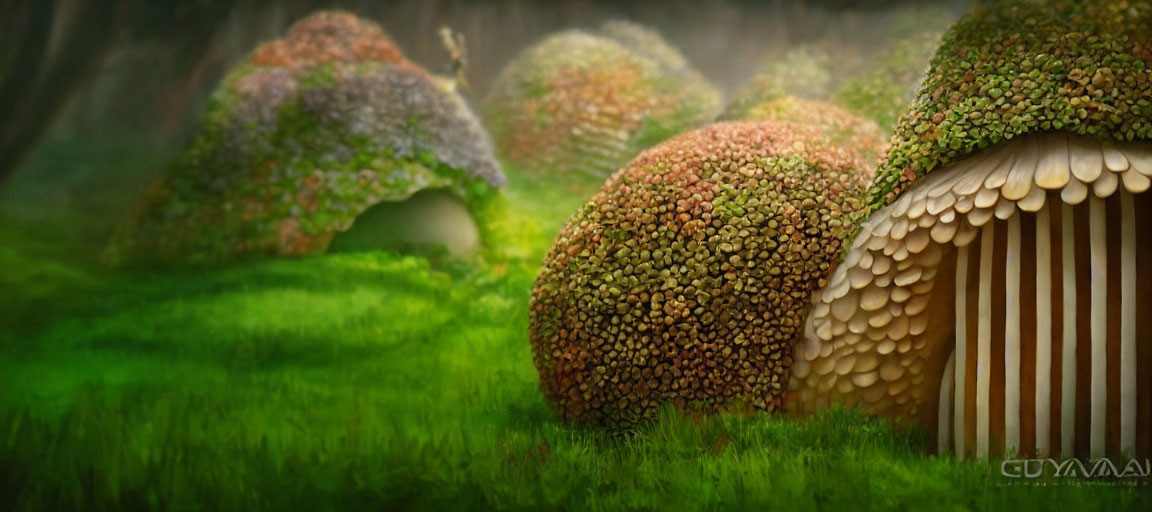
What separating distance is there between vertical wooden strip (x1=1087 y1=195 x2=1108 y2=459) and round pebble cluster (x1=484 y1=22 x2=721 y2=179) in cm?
266

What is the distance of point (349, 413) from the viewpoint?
346 cm

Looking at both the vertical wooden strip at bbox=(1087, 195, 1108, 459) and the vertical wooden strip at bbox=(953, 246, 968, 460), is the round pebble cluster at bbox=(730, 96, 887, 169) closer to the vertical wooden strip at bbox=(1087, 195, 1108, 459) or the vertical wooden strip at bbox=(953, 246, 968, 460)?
the vertical wooden strip at bbox=(953, 246, 968, 460)

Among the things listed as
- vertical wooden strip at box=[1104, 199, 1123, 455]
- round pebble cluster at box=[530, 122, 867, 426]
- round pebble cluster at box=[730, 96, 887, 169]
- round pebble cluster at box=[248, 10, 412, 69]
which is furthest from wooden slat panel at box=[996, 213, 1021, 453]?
round pebble cluster at box=[248, 10, 412, 69]

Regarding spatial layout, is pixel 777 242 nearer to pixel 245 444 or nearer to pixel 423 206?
pixel 245 444

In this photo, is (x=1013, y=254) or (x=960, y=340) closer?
(x=1013, y=254)

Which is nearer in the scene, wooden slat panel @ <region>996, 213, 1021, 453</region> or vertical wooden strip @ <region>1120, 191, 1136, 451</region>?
vertical wooden strip @ <region>1120, 191, 1136, 451</region>

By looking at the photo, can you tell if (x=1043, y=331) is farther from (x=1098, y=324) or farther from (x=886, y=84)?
(x=886, y=84)

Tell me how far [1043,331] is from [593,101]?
300cm

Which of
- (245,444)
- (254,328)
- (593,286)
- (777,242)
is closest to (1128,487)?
(777,242)

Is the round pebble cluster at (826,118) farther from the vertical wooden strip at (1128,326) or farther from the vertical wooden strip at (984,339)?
the vertical wooden strip at (1128,326)

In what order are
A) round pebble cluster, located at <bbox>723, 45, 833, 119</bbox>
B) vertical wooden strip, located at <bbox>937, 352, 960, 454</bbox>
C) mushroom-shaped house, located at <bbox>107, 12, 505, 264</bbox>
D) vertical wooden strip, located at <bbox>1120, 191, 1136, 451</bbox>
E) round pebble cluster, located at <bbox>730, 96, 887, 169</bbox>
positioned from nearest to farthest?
vertical wooden strip, located at <bbox>1120, 191, 1136, 451</bbox>
vertical wooden strip, located at <bbox>937, 352, 960, 454</bbox>
mushroom-shaped house, located at <bbox>107, 12, 505, 264</bbox>
round pebble cluster, located at <bbox>730, 96, 887, 169</bbox>
round pebble cluster, located at <bbox>723, 45, 833, 119</bbox>

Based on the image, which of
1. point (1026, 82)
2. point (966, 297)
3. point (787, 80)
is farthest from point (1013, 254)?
point (787, 80)

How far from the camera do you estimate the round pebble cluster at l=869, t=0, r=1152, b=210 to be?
8.71ft

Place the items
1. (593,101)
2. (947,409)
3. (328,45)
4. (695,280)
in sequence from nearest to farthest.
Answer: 1. (947,409)
2. (695,280)
3. (328,45)
4. (593,101)
